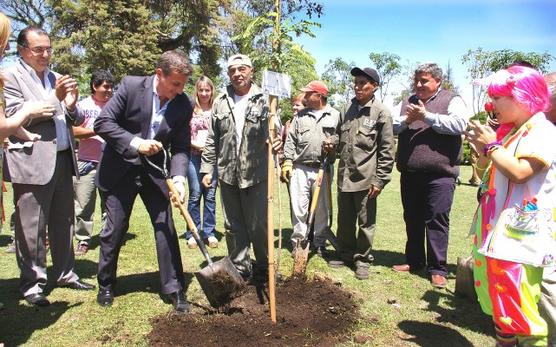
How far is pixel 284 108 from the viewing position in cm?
2819

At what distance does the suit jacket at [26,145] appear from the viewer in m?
3.79

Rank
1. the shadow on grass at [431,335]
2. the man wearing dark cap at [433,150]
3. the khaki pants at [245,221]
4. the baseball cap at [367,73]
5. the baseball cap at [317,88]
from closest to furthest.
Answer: the shadow on grass at [431,335] → the khaki pants at [245,221] → the man wearing dark cap at [433,150] → the baseball cap at [367,73] → the baseball cap at [317,88]

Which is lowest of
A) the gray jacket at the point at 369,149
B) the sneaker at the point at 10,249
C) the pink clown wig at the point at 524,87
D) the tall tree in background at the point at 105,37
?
the sneaker at the point at 10,249

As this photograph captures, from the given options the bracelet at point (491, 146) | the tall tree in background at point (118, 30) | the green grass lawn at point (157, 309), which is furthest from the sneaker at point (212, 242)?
the tall tree in background at point (118, 30)

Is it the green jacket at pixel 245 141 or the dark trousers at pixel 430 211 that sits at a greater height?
the green jacket at pixel 245 141

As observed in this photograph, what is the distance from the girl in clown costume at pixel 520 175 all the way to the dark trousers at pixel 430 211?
2105mm

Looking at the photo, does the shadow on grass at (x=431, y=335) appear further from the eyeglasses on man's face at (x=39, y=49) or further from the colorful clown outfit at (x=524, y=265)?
the eyeglasses on man's face at (x=39, y=49)

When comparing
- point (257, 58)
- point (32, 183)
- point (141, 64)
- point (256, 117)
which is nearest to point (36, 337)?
point (32, 183)

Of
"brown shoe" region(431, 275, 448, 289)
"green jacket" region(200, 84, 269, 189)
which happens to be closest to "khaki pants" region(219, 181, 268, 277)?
"green jacket" region(200, 84, 269, 189)

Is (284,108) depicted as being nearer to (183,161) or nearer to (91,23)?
(91,23)

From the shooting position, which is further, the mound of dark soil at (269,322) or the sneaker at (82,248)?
the sneaker at (82,248)

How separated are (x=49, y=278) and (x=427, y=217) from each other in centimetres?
424

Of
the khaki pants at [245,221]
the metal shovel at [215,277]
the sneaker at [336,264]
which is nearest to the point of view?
the metal shovel at [215,277]

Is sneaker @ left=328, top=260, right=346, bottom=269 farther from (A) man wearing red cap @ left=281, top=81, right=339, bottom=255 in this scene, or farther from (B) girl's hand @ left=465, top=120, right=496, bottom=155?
(B) girl's hand @ left=465, top=120, right=496, bottom=155
